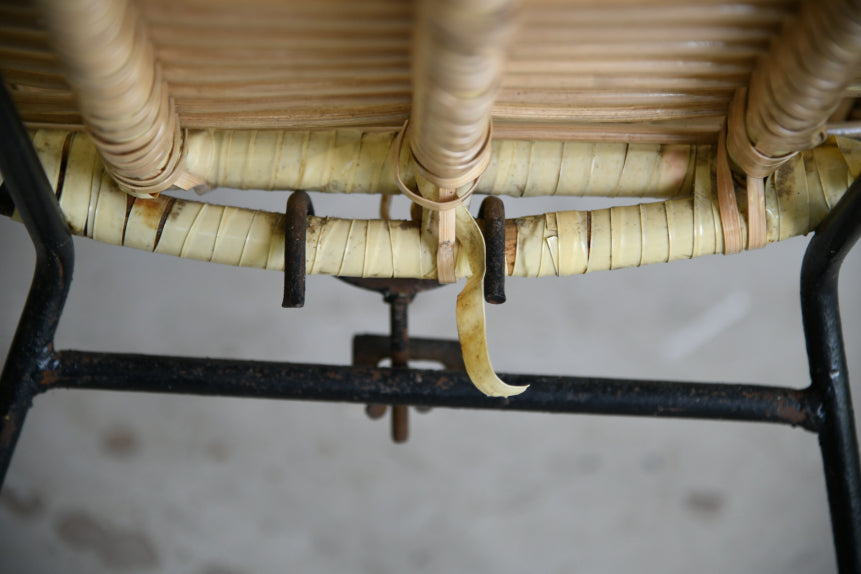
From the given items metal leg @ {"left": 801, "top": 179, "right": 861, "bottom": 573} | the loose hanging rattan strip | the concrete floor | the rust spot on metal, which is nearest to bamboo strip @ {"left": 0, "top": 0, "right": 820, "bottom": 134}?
the loose hanging rattan strip

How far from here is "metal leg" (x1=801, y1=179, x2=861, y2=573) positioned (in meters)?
0.74

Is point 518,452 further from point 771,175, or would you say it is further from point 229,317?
point 771,175

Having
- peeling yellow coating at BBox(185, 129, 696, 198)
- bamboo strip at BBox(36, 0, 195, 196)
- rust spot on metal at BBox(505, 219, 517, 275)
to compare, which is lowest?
rust spot on metal at BBox(505, 219, 517, 275)

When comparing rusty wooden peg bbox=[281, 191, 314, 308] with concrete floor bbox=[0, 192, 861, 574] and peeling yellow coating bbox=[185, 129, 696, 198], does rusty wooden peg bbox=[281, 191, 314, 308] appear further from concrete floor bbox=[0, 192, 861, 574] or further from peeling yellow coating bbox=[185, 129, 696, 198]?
concrete floor bbox=[0, 192, 861, 574]

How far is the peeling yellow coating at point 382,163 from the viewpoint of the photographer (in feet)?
2.26

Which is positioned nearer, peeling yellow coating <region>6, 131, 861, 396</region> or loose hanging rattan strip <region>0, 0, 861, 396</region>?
loose hanging rattan strip <region>0, 0, 861, 396</region>

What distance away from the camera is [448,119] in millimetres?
531

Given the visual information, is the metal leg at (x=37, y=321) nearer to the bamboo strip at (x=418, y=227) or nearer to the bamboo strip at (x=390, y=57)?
the bamboo strip at (x=418, y=227)

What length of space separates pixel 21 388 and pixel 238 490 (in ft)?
6.51

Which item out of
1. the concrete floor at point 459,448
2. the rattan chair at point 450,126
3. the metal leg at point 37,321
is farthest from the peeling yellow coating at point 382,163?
the concrete floor at point 459,448

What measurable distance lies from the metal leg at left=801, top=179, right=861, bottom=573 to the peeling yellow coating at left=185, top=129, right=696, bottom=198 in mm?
162

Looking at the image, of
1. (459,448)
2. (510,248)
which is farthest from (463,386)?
(459,448)

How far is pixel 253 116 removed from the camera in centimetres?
64

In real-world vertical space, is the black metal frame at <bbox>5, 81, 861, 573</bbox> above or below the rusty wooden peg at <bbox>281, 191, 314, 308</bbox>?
below
